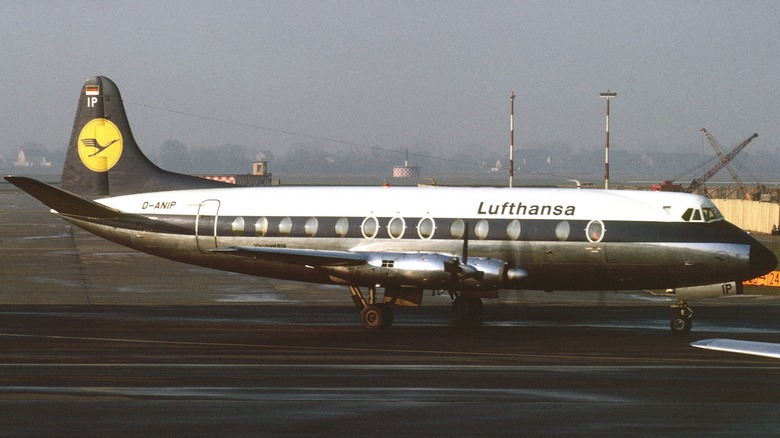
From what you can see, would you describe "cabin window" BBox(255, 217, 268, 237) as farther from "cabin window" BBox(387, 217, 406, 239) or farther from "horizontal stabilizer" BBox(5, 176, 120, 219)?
"horizontal stabilizer" BBox(5, 176, 120, 219)

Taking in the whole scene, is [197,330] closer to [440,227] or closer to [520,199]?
[440,227]

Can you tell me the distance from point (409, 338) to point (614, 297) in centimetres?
1368

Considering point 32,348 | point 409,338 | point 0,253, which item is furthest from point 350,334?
point 0,253

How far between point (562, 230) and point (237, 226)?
8837 millimetres

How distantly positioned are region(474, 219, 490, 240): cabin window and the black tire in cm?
315

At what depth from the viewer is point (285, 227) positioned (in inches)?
1139

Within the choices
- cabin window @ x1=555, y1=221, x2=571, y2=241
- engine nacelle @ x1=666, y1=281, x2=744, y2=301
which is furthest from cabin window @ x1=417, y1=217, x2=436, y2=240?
engine nacelle @ x1=666, y1=281, x2=744, y2=301

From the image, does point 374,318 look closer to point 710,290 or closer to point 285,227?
point 285,227

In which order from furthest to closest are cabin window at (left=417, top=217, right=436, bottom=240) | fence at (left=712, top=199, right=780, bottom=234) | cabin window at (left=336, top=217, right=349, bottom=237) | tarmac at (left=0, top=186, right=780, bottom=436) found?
fence at (left=712, top=199, right=780, bottom=234) < cabin window at (left=336, top=217, right=349, bottom=237) < cabin window at (left=417, top=217, right=436, bottom=240) < tarmac at (left=0, top=186, right=780, bottom=436)

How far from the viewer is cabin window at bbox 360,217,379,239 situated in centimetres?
2822

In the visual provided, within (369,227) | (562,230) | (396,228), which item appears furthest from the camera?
(369,227)

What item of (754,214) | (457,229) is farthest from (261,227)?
(754,214)

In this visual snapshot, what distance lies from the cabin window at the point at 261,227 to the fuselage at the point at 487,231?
3 cm

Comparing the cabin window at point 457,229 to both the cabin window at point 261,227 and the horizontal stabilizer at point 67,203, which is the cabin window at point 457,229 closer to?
the cabin window at point 261,227
